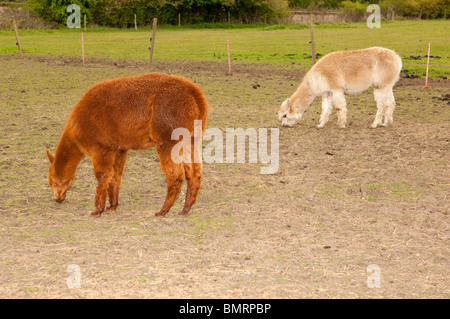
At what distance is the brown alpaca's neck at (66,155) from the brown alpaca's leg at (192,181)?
1.23 m

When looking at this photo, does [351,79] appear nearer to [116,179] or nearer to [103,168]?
[116,179]

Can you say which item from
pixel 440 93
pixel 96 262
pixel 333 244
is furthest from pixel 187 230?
pixel 440 93

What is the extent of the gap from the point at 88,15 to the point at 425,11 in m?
44.1

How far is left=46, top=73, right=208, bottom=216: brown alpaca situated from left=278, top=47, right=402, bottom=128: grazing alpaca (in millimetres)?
5585

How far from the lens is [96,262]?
193 inches

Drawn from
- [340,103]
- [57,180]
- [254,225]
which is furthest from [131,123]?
[340,103]

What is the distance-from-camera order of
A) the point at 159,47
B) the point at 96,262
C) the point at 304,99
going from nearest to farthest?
the point at 96,262 < the point at 304,99 < the point at 159,47

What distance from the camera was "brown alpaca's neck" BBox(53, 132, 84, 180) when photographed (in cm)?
591

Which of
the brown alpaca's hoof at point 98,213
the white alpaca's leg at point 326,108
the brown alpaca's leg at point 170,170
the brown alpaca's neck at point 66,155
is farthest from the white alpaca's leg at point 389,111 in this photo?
the brown alpaca's neck at point 66,155

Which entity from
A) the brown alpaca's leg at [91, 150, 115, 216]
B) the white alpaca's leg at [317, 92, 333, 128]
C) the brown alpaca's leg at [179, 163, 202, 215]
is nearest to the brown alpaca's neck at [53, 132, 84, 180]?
the brown alpaca's leg at [91, 150, 115, 216]

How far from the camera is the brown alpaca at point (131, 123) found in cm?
567

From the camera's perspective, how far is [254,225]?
593 cm

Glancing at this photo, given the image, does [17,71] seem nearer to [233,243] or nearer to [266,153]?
[266,153]
